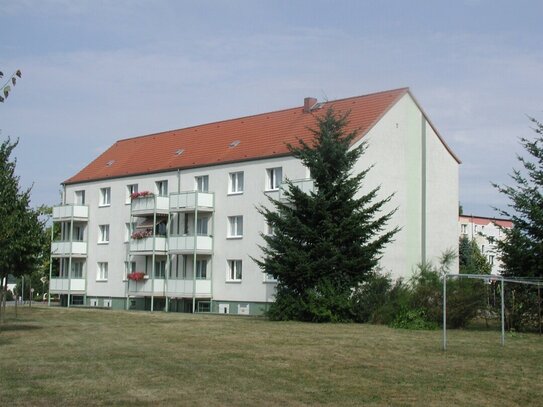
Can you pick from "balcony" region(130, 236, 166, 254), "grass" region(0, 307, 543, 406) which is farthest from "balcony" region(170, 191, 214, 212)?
"grass" region(0, 307, 543, 406)

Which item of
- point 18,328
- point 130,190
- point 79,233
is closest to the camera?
point 18,328

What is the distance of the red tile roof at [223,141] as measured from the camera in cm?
4709

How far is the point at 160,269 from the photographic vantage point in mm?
52406

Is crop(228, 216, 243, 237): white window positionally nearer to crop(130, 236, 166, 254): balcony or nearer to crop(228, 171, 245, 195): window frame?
crop(228, 171, 245, 195): window frame

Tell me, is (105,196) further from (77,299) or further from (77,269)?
(77,299)

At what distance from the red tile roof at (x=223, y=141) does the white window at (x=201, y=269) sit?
19.4 feet

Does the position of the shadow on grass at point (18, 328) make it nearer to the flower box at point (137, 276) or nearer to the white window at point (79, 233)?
the flower box at point (137, 276)

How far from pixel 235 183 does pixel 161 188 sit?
687cm

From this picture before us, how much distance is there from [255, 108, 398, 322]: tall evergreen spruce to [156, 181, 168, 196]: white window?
18.4 meters

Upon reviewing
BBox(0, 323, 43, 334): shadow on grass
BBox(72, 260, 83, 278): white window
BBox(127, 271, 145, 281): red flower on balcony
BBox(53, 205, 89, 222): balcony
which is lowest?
BBox(0, 323, 43, 334): shadow on grass

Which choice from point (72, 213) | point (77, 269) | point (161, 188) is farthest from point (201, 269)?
point (77, 269)

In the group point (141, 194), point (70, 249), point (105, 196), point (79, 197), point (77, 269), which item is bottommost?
point (77, 269)

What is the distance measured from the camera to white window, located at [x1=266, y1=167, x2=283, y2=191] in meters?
46.0

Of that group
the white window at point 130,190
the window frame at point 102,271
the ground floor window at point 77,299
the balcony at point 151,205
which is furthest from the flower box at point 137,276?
the ground floor window at point 77,299
